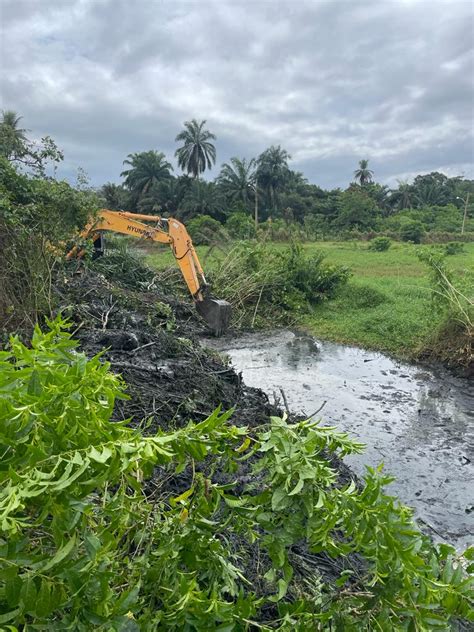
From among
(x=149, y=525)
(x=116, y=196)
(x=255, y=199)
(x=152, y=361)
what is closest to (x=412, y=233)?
(x=255, y=199)

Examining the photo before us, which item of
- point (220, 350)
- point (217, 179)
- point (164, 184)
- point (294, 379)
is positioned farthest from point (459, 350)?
point (217, 179)

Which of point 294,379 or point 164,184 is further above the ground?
point 164,184

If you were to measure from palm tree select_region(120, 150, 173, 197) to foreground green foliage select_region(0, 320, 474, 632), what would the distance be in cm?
4913

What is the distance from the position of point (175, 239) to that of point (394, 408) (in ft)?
17.6

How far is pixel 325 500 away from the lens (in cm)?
112

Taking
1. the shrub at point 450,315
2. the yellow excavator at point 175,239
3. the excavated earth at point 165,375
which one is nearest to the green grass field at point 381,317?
the shrub at point 450,315

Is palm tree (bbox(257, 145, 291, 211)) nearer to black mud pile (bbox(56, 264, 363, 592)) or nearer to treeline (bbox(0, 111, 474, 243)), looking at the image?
treeline (bbox(0, 111, 474, 243))

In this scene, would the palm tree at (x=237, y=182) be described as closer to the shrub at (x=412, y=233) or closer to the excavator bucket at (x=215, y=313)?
the shrub at (x=412, y=233)

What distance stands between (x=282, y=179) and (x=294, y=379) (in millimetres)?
47786

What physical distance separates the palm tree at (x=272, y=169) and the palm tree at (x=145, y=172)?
386 inches

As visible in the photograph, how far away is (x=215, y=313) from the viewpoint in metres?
9.73

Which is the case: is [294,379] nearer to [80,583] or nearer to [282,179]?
[80,583]

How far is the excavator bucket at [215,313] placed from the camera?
9680 mm

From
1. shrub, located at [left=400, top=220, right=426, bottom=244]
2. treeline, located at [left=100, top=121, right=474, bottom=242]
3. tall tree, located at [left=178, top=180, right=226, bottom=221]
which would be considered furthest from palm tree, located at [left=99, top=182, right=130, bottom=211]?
shrub, located at [left=400, top=220, right=426, bottom=244]
